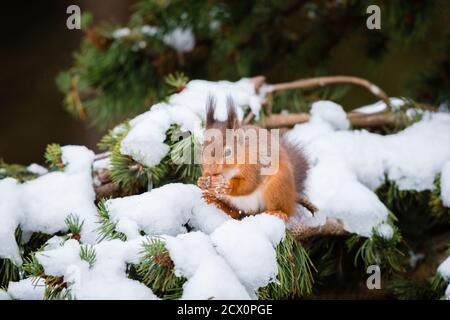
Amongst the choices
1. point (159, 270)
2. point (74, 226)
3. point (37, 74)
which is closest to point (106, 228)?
point (74, 226)

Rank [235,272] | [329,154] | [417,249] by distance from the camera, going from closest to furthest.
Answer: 1. [235,272]
2. [329,154]
3. [417,249]

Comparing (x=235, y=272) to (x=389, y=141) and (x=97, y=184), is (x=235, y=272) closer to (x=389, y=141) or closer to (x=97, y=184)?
(x=97, y=184)

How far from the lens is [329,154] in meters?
1.56

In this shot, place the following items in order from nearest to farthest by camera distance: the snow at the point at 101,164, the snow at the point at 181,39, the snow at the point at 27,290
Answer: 1. the snow at the point at 27,290
2. the snow at the point at 101,164
3. the snow at the point at 181,39

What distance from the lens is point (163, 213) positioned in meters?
1.08

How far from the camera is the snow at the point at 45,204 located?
3.94 ft

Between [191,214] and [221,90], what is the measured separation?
532mm

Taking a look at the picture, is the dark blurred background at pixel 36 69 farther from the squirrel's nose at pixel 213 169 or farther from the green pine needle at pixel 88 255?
the green pine needle at pixel 88 255

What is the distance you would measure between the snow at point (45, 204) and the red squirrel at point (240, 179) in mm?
268

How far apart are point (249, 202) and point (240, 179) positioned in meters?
0.08

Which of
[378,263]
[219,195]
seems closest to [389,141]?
[378,263]

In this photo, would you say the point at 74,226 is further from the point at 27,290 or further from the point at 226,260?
the point at 226,260

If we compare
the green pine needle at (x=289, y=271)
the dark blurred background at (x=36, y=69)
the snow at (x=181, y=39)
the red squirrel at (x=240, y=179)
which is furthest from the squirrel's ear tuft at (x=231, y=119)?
the dark blurred background at (x=36, y=69)

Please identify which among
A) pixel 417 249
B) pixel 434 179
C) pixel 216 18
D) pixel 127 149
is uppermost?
pixel 216 18
